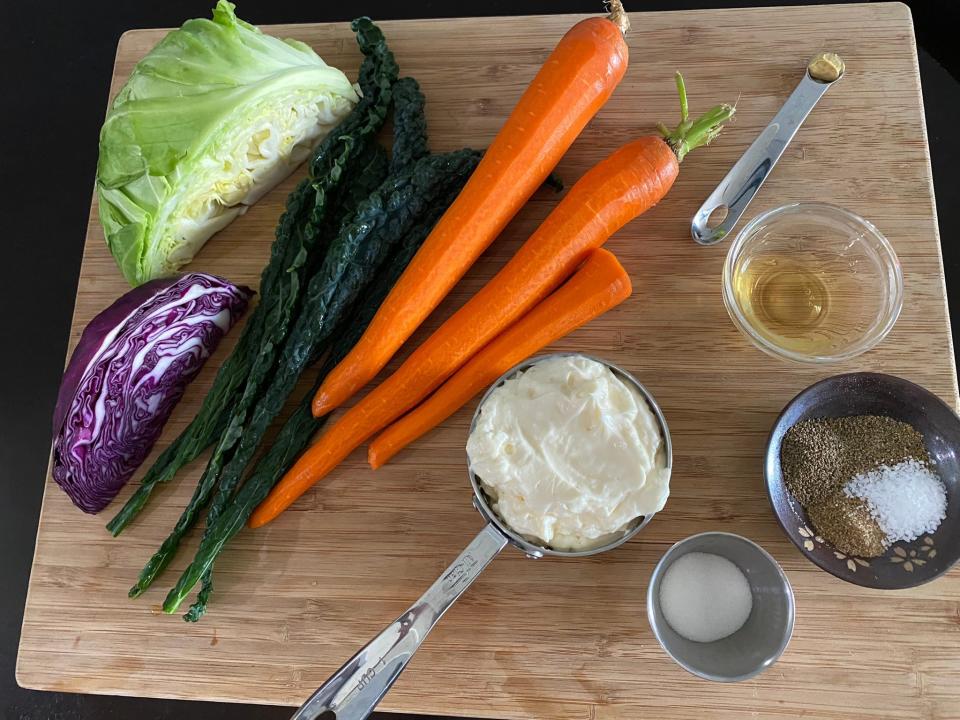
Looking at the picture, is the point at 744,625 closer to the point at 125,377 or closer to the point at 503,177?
the point at 503,177

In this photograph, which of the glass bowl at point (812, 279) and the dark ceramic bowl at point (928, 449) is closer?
the dark ceramic bowl at point (928, 449)

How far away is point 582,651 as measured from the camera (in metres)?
1.56

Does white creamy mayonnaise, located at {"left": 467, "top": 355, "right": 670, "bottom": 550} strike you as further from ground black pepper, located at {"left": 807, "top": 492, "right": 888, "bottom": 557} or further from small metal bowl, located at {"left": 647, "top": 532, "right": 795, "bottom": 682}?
ground black pepper, located at {"left": 807, "top": 492, "right": 888, "bottom": 557}

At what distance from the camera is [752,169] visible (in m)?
1.69

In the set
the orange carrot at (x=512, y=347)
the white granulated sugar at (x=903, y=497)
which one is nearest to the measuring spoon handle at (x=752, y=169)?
the orange carrot at (x=512, y=347)

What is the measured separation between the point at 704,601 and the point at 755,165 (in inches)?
39.5

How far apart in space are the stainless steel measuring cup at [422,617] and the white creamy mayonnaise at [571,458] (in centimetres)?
3

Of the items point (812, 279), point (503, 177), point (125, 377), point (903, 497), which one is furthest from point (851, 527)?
point (125, 377)

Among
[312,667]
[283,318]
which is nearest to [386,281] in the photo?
[283,318]

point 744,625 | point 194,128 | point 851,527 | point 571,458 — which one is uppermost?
point 194,128

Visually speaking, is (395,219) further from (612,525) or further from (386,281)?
(612,525)

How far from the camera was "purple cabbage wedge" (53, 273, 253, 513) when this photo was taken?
1610mm

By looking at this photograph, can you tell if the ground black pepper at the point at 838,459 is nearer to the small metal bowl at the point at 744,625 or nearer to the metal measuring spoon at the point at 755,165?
the small metal bowl at the point at 744,625

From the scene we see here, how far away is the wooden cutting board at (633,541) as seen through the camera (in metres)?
1.54
